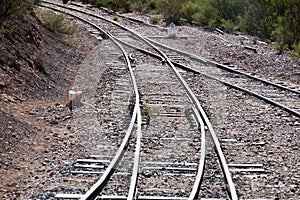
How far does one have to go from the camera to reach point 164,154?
952 cm

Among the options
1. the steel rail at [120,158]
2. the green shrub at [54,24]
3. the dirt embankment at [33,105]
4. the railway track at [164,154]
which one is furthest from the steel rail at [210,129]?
the green shrub at [54,24]

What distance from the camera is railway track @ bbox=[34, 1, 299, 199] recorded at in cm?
791

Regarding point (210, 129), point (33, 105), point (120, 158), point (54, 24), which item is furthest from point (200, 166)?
point (54, 24)

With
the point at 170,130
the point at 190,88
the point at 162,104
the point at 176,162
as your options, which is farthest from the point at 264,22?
the point at 176,162

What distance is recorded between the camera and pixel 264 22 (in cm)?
2598

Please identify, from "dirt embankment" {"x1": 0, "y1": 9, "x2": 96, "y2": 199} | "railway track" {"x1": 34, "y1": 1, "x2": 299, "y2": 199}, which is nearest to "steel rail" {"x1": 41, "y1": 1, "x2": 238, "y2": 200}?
"railway track" {"x1": 34, "y1": 1, "x2": 299, "y2": 199}

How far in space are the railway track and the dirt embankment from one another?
0.73 m

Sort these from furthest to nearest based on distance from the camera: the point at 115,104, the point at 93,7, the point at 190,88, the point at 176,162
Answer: the point at 93,7 < the point at 190,88 < the point at 115,104 < the point at 176,162

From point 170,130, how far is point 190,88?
13.1ft

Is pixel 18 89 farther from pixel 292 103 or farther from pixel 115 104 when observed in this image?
pixel 292 103

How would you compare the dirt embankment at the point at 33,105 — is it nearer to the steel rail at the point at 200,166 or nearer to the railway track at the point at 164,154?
the railway track at the point at 164,154

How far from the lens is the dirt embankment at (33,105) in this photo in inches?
344

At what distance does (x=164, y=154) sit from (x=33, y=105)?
13.1 ft

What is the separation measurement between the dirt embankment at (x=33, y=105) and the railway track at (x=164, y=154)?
73 cm
